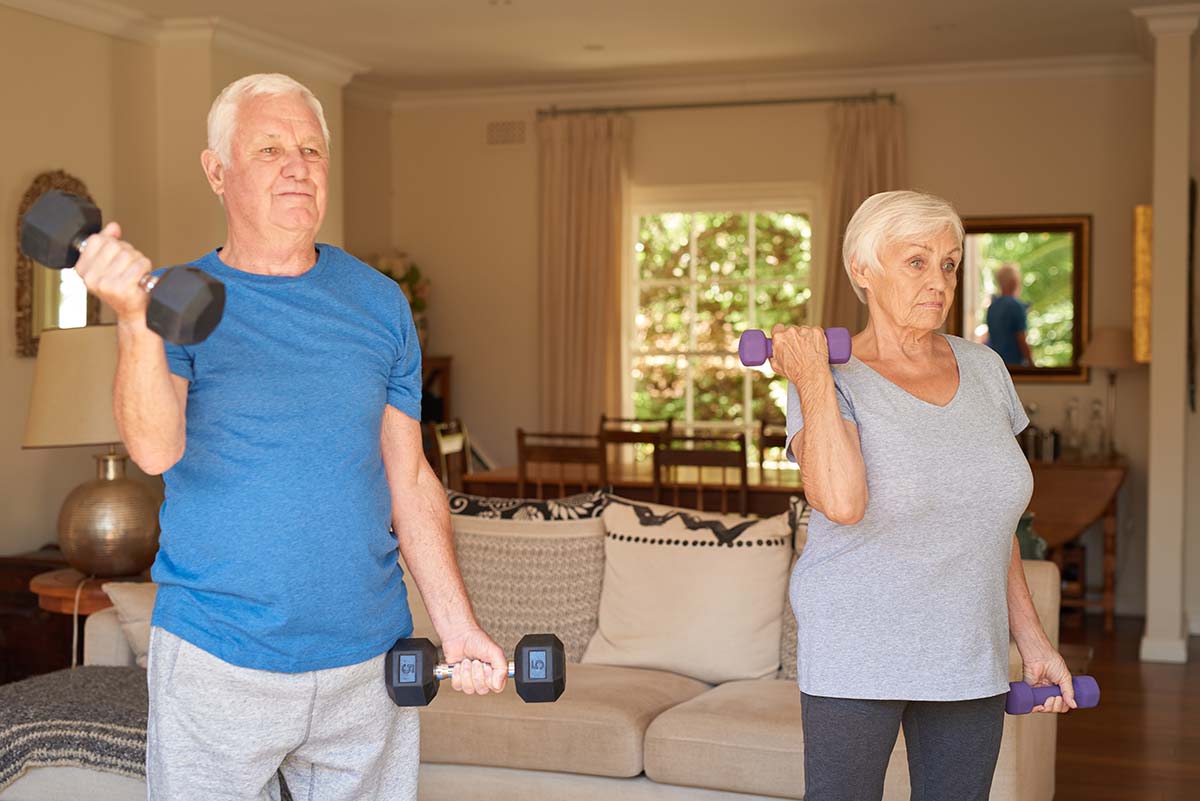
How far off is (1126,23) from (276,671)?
18.0ft

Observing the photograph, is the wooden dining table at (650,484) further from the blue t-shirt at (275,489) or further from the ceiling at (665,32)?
the blue t-shirt at (275,489)

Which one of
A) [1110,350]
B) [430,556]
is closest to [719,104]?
[1110,350]

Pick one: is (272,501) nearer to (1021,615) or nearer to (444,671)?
(444,671)

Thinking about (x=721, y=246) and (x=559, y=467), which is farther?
(x=721, y=246)

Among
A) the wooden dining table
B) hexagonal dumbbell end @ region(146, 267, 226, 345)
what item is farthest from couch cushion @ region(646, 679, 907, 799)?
the wooden dining table

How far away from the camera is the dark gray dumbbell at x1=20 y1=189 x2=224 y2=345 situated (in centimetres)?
125

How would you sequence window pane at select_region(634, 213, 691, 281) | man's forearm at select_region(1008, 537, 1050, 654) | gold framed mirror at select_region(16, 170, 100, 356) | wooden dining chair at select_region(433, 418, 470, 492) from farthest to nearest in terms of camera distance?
window pane at select_region(634, 213, 691, 281)
wooden dining chair at select_region(433, 418, 470, 492)
gold framed mirror at select_region(16, 170, 100, 356)
man's forearm at select_region(1008, 537, 1050, 654)

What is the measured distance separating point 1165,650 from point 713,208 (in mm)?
3194

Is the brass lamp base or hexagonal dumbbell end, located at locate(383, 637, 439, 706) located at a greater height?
hexagonal dumbbell end, located at locate(383, 637, 439, 706)

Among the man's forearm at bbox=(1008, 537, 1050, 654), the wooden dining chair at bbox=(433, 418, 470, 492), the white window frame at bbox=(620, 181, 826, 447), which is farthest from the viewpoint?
the white window frame at bbox=(620, 181, 826, 447)

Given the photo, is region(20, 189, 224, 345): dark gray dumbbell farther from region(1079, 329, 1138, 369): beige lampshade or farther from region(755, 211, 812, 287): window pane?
region(755, 211, 812, 287): window pane

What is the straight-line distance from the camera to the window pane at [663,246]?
24.5 ft

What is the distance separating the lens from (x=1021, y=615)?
2.01m

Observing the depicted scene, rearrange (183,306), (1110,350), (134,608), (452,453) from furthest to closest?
(452,453) → (1110,350) → (134,608) → (183,306)
